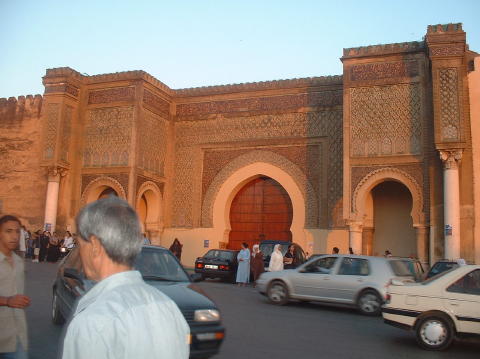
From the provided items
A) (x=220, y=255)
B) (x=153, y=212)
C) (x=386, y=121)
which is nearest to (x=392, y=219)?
(x=386, y=121)

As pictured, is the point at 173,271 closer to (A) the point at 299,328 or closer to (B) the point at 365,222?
(A) the point at 299,328

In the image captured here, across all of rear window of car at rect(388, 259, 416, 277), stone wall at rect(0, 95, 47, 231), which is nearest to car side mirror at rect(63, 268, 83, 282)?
rear window of car at rect(388, 259, 416, 277)

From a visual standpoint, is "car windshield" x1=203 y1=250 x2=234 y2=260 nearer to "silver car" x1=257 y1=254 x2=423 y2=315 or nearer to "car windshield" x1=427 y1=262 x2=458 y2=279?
"silver car" x1=257 y1=254 x2=423 y2=315

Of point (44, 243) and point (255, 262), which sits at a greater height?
point (44, 243)

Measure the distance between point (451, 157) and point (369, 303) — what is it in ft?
24.8

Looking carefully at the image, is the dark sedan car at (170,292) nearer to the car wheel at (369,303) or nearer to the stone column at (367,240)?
the car wheel at (369,303)

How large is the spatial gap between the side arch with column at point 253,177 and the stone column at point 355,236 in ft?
8.28

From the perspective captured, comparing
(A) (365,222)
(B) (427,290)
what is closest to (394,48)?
(A) (365,222)

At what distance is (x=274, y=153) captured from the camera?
20.7 metres

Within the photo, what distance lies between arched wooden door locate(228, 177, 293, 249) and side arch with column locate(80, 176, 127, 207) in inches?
194

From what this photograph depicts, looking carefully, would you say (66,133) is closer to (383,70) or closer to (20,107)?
(20,107)

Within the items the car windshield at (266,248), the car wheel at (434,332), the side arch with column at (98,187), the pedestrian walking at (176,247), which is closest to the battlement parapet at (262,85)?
the side arch with column at (98,187)

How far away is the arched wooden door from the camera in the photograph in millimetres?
20859

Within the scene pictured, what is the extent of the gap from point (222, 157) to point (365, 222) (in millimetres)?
6808
